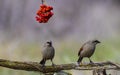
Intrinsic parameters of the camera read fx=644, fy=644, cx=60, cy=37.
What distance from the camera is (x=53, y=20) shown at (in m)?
5.36

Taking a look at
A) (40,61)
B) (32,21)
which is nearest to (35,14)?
(32,21)

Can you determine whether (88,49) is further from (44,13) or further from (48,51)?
(44,13)

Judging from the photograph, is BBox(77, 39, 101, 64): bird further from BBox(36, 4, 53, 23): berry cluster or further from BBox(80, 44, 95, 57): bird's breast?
BBox(36, 4, 53, 23): berry cluster

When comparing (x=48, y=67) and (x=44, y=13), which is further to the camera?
(x=48, y=67)

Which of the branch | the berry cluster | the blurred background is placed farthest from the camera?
the blurred background

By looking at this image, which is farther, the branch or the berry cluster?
the branch

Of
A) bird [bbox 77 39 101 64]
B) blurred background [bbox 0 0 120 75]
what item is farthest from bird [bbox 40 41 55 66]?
bird [bbox 77 39 101 64]

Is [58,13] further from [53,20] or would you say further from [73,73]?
[73,73]

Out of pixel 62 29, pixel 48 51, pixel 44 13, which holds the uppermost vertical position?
pixel 44 13

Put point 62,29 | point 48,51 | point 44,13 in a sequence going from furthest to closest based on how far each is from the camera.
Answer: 1. point 62,29
2. point 48,51
3. point 44,13

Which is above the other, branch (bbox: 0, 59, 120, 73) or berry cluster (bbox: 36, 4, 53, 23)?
berry cluster (bbox: 36, 4, 53, 23)

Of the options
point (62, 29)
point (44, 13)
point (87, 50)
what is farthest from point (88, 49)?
point (44, 13)

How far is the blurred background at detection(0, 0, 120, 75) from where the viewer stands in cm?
530

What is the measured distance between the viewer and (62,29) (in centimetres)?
536
